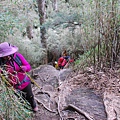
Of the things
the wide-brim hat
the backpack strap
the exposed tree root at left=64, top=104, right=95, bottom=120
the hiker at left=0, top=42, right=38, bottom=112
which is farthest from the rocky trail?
the wide-brim hat

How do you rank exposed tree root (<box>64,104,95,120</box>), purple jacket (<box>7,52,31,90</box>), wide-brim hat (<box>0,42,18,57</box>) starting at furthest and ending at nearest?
1. exposed tree root (<box>64,104,95,120</box>)
2. purple jacket (<box>7,52,31,90</box>)
3. wide-brim hat (<box>0,42,18,57</box>)

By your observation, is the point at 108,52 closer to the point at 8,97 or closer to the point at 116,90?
the point at 116,90

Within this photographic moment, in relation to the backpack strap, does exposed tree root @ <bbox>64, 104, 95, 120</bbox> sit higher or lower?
lower

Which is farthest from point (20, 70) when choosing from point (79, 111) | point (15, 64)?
point (79, 111)

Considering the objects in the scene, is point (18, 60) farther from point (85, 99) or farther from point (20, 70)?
point (85, 99)

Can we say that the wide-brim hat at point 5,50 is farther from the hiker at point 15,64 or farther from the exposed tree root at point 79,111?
the exposed tree root at point 79,111

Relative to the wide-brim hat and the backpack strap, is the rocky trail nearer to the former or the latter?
the backpack strap

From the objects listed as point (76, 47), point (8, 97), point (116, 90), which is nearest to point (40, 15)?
point (76, 47)

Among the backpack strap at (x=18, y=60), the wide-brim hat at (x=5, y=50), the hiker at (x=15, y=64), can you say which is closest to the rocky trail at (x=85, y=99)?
the hiker at (x=15, y=64)

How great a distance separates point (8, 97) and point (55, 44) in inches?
325

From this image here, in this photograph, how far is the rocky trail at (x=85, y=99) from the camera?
10.2ft

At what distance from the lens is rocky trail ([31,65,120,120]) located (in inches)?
122

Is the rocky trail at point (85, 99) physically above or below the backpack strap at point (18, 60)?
below

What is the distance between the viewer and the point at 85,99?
3.53 m
